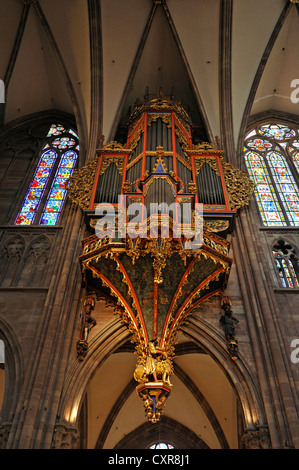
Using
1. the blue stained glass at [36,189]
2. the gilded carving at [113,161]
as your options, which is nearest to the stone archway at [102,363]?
the gilded carving at [113,161]

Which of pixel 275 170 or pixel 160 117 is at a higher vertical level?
pixel 160 117

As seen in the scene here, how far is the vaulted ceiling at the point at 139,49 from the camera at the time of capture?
12938 millimetres

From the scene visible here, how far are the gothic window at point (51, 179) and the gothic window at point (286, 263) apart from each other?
6032mm

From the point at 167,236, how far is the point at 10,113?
9.92m

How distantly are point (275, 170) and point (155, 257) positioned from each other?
729 cm

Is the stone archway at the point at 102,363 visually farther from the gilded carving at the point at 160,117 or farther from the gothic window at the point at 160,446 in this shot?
the gilded carving at the point at 160,117

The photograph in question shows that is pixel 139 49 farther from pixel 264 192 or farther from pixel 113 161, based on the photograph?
pixel 264 192

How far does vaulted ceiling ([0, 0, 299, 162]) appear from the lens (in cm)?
1294

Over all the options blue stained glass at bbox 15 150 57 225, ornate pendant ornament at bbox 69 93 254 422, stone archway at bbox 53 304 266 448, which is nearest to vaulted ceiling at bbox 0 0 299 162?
blue stained glass at bbox 15 150 57 225

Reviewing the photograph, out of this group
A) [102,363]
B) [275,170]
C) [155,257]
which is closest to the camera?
[155,257]

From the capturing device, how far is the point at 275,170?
1300 cm

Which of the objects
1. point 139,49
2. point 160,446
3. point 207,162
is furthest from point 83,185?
point 160,446

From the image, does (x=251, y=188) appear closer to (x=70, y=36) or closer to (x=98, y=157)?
(x=98, y=157)
